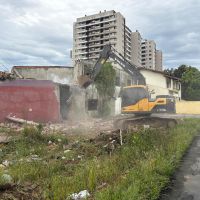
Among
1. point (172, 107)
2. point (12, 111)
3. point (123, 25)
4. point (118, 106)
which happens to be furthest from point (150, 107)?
point (123, 25)

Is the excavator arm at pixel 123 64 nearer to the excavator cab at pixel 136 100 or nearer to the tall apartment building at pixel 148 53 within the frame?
the excavator cab at pixel 136 100

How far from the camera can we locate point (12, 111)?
83.2 feet

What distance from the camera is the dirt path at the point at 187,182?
6.88 m

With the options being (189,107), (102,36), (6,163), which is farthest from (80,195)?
(102,36)

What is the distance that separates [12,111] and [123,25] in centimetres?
10319

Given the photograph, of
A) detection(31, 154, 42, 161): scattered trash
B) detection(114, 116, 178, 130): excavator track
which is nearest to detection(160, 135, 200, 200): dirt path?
detection(31, 154, 42, 161): scattered trash

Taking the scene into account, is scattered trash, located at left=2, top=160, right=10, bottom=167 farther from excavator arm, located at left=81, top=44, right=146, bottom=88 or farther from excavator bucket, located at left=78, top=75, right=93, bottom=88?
excavator bucket, located at left=78, top=75, right=93, bottom=88

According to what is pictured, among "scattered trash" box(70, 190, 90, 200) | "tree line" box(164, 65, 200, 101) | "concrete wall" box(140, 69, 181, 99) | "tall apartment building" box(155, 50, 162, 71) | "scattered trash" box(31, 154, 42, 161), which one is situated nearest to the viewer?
"scattered trash" box(70, 190, 90, 200)

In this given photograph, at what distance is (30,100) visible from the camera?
25.8 metres

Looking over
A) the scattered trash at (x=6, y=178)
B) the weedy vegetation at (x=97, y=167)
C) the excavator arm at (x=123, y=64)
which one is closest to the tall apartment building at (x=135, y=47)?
the excavator arm at (x=123, y=64)

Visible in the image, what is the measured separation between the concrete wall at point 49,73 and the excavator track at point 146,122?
17444mm

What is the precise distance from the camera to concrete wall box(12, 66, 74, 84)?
38.2 meters

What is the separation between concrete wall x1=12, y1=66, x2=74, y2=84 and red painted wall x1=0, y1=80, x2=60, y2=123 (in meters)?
11.9

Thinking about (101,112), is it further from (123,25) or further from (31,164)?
(123,25)
